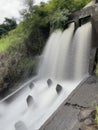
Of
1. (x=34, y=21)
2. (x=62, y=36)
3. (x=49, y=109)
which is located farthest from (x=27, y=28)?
(x=49, y=109)

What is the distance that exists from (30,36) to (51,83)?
9.33 feet

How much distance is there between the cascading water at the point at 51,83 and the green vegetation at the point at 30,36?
416 mm

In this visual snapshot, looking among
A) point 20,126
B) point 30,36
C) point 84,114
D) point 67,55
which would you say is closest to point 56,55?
point 67,55

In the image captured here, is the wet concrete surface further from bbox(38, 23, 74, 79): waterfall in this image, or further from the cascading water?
bbox(38, 23, 74, 79): waterfall

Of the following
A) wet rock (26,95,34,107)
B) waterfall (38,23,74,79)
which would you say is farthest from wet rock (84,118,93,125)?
waterfall (38,23,74,79)

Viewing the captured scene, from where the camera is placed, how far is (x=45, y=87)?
311 inches

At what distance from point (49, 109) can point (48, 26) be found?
4.60 metres

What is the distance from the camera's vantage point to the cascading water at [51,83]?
21.4 feet

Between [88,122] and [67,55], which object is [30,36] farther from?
[88,122]

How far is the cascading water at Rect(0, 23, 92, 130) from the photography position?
653cm

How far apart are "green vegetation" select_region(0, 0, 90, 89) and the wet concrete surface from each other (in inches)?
144

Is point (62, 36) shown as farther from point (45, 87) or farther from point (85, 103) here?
point (85, 103)

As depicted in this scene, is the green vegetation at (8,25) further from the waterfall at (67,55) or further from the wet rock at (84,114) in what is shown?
the wet rock at (84,114)

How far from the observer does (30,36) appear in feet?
33.4
